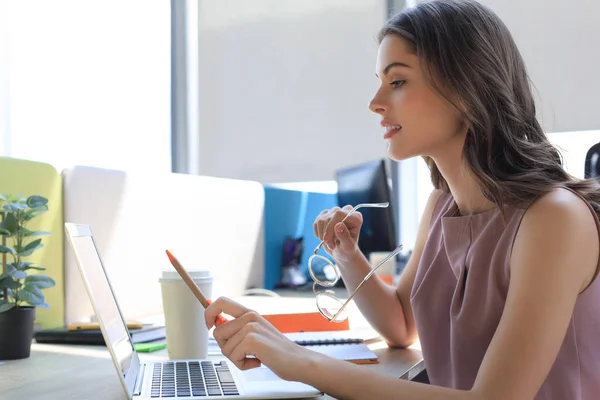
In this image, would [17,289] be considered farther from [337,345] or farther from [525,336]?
Answer: [525,336]

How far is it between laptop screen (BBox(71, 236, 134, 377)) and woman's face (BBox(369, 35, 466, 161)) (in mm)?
524

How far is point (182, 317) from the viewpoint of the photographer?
1134mm

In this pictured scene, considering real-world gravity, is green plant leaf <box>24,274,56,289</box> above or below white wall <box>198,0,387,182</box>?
below

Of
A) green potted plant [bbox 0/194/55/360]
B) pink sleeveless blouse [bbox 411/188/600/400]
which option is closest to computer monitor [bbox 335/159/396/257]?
pink sleeveless blouse [bbox 411/188/600/400]

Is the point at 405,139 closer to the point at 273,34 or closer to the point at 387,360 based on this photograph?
the point at 387,360

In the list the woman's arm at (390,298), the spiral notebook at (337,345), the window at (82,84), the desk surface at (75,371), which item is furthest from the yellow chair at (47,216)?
the window at (82,84)

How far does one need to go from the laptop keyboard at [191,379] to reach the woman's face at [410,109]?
18.5 inches

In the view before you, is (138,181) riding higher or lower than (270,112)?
lower

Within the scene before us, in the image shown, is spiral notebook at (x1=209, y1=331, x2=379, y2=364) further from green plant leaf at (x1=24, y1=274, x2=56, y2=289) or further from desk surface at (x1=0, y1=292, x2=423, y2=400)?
green plant leaf at (x1=24, y1=274, x2=56, y2=289)

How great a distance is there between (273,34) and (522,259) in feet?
10.1

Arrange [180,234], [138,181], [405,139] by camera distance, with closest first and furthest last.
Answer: [405,139], [138,181], [180,234]

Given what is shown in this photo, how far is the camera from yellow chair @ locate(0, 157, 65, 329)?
1467 millimetres

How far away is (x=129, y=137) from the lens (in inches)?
150

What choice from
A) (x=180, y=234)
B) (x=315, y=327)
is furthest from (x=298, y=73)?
(x=315, y=327)
